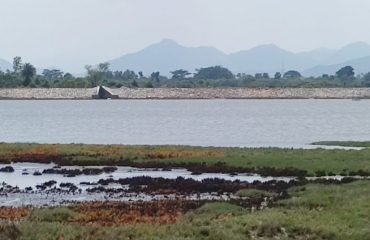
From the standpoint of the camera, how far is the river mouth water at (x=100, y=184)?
28984mm

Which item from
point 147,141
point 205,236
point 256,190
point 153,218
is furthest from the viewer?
point 147,141

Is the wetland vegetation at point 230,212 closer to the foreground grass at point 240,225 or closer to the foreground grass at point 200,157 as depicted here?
the foreground grass at point 240,225

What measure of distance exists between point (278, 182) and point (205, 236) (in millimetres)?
14014

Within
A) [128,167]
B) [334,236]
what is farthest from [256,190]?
[128,167]

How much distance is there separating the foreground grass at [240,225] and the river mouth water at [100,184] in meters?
4.84

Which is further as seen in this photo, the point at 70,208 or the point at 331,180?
the point at 331,180

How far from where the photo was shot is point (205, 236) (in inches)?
735

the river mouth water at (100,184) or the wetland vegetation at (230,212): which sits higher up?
the wetland vegetation at (230,212)

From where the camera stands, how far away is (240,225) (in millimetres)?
19906

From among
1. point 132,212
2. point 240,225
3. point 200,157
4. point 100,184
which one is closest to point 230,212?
point 240,225

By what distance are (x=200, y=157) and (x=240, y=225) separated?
2520cm

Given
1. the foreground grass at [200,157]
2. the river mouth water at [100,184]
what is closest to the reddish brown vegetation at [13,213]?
the river mouth water at [100,184]

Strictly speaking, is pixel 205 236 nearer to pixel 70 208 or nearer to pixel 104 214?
pixel 104 214

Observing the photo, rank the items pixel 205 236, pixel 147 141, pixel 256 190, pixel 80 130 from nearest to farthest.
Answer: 1. pixel 205 236
2. pixel 256 190
3. pixel 147 141
4. pixel 80 130
